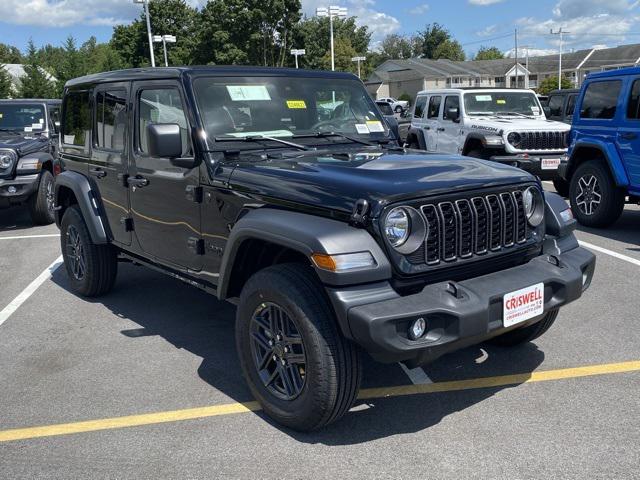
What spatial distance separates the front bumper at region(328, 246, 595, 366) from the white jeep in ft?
23.2

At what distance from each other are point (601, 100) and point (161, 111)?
5.81 meters

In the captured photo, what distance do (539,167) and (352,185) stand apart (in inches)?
329

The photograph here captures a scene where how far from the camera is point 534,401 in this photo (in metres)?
3.66

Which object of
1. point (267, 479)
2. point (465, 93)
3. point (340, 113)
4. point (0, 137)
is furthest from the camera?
point (465, 93)

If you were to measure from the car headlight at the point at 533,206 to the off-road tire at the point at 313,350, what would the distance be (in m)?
1.31

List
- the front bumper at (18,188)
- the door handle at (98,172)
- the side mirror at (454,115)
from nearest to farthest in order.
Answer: the door handle at (98,172)
the front bumper at (18,188)
the side mirror at (454,115)

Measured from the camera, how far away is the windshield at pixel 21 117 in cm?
1077

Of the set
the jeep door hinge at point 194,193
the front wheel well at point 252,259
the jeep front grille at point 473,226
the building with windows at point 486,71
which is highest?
the building with windows at point 486,71

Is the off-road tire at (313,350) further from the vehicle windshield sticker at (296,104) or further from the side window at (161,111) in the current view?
the vehicle windshield sticker at (296,104)

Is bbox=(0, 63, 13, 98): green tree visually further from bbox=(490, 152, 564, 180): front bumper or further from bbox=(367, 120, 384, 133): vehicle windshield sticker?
bbox=(367, 120, 384, 133): vehicle windshield sticker

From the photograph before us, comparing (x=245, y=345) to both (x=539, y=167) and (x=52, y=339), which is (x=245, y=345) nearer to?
(x=52, y=339)

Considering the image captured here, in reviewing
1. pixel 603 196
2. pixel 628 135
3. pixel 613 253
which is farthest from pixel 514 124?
pixel 613 253

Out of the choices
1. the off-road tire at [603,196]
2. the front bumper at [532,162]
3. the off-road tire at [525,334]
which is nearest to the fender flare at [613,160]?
the off-road tire at [603,196]

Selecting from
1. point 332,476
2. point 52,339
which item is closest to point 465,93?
point 52,339
